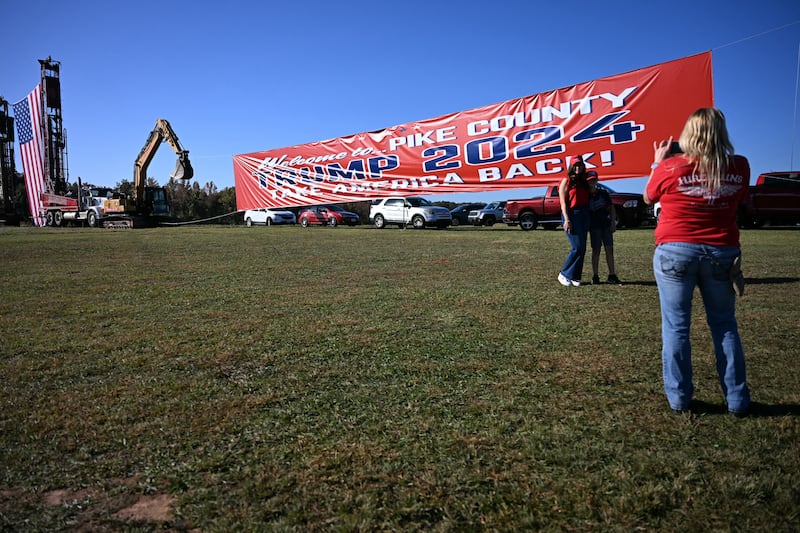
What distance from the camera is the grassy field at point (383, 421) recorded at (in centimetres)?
188

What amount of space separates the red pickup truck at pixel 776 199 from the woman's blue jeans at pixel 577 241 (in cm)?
1440

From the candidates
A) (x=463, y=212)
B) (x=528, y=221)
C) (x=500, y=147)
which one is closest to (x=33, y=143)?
(x=463, y=212)

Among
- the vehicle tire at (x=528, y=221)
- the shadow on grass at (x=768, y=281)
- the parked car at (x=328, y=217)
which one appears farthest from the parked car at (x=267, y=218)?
the shadow on grass at (x=768, y=281)

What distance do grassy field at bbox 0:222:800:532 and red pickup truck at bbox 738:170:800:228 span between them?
15.8 metres

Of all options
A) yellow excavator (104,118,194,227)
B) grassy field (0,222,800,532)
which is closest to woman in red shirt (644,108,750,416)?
grassy field (0,222,800,532)

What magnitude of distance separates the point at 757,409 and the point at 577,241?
4.19 m

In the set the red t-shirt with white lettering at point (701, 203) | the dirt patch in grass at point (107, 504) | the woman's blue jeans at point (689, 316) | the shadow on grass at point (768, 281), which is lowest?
the dirt patch in grass at point (107, 504)

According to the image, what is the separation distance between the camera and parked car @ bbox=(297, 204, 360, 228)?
31.4 metres

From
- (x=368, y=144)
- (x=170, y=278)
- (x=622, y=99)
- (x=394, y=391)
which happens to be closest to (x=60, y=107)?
(x=368, y=144)

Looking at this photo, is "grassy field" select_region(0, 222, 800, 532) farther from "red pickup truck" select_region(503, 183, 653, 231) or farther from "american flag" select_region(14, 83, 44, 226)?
"american flag" select_region(14, 83, 44, 226)

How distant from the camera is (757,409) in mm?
2707

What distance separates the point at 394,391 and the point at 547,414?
0.90m

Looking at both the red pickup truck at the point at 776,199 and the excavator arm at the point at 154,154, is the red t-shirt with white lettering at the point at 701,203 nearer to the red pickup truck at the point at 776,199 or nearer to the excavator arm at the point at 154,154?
the red pickup truck at the point at 776,199

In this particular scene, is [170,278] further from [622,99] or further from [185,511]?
[622,99]
